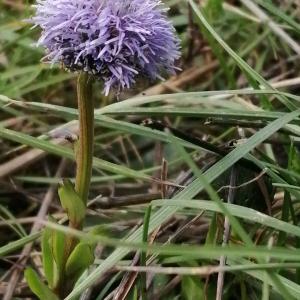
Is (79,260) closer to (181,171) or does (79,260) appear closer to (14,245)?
(14,245)

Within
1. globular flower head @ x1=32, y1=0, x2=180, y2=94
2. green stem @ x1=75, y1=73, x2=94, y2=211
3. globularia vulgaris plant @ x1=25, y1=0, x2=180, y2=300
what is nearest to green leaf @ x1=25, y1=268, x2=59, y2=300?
globularia vulgaris plant @ x1=25, y1=0, x2=180, y2=300

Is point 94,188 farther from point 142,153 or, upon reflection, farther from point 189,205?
point 189,205

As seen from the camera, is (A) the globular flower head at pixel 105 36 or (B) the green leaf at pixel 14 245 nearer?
(A) the globular flower head at pixel 105 36

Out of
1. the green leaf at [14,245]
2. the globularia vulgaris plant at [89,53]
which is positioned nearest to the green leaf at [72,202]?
the globularia vulgaris plant at [89,53]

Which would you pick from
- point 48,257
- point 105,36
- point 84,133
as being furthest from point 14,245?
point 105,36

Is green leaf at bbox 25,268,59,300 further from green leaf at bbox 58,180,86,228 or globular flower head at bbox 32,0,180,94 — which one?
globular flower head at bbox 32,0,180,94

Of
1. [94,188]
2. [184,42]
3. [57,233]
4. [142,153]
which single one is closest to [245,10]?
[184,42]

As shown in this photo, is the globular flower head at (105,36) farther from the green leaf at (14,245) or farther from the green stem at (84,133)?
the green leaf at (14,245)
